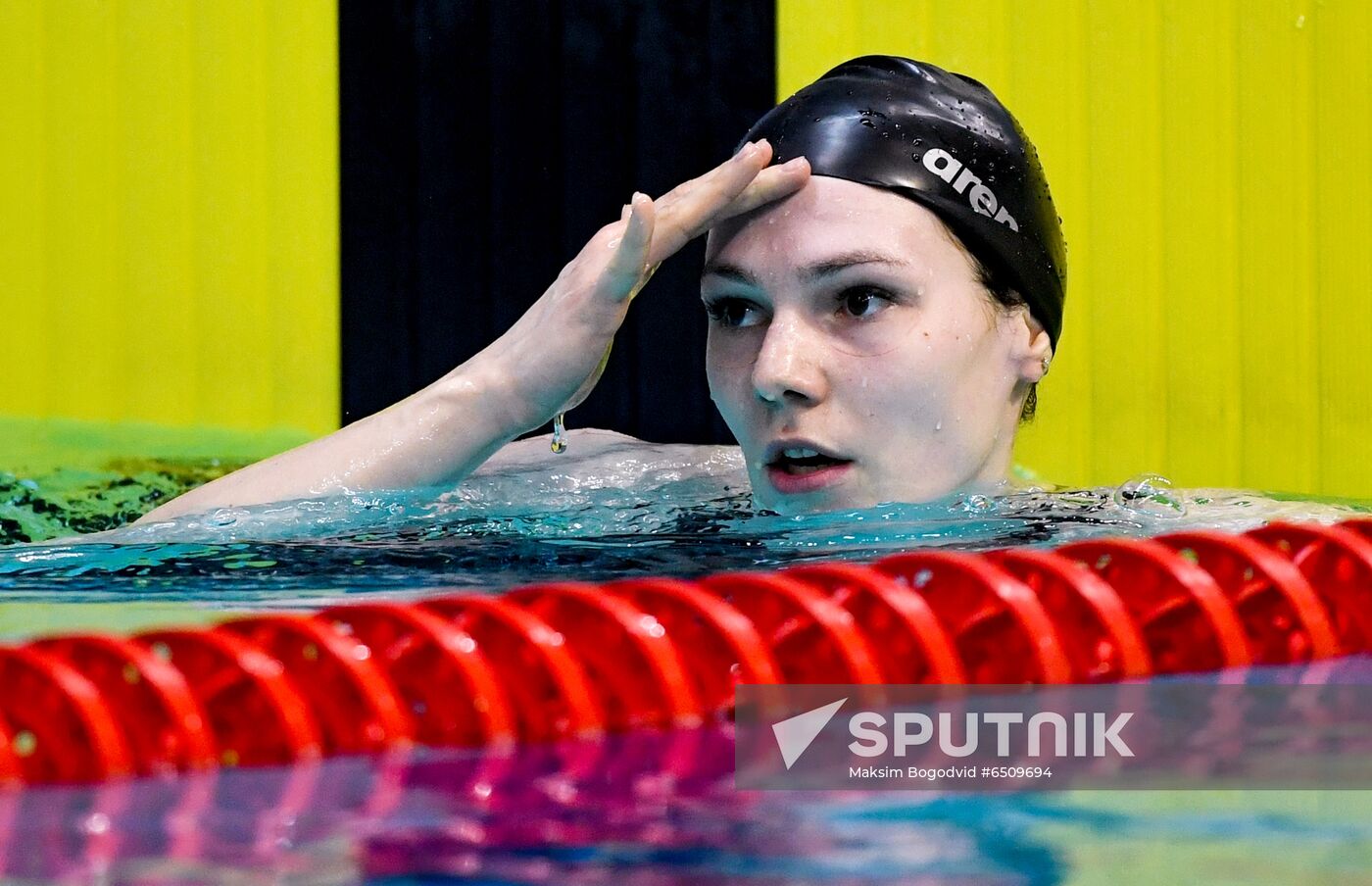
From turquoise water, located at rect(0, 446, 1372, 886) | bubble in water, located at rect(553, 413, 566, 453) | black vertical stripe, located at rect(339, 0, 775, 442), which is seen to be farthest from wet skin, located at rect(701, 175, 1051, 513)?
black vertical stripe, located at rect(339, 0, 775, 442)

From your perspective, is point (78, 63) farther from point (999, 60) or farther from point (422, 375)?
point (999, 60)

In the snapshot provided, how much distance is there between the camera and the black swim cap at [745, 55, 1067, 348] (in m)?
2.40

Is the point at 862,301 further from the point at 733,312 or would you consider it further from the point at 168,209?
the point at 168,209

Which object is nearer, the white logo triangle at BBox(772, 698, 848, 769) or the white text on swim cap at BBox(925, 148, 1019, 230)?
the white logo triangle at BBox(772, 698, 848, 769)

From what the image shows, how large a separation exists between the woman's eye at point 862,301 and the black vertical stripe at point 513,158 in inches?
105

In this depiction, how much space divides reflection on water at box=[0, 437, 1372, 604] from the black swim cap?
393 mm

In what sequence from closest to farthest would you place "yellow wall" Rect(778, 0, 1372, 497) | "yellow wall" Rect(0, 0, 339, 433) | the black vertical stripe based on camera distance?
"yellow wall" Rect(0, 0, 339, 433), the black vertical stripe, "yellow wall" Rect(778, 0, 1372, 497)

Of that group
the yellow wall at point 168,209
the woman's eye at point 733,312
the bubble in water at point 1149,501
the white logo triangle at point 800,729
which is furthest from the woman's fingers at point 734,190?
the yellow wall at point 168,209

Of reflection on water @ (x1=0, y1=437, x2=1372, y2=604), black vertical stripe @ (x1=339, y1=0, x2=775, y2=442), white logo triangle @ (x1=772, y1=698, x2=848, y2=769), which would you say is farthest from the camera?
black vertical stripe @ (x1=339, y1=0, x2=775, y2=442)

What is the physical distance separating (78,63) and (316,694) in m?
3.88

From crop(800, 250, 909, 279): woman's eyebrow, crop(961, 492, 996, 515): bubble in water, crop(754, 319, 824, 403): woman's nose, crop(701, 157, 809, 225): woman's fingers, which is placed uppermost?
crop(701, 157, 809, 225): woman's fingers

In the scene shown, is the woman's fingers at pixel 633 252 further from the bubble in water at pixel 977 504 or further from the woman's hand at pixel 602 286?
the bubble in water at pixel 977 504

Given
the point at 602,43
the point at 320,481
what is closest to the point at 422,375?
the point at 602,43

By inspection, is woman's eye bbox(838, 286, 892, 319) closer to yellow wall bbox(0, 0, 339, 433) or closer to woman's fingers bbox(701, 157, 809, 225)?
woman's fingers bbox(701, 157, 809, 225)
